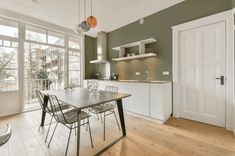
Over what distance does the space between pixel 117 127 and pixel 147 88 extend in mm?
1166

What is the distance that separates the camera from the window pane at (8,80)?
3.59m

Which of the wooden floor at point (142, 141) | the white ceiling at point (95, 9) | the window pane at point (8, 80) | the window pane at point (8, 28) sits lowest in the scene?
the wooden floor at point (142, 141)

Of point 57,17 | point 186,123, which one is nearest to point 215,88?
point 186,123

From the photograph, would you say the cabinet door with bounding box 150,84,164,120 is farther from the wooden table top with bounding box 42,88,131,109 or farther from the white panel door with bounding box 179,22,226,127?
the wooden table top with bounding box 42,88,131,109

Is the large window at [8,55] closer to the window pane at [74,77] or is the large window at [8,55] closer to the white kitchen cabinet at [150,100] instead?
the window pane at [74,77]

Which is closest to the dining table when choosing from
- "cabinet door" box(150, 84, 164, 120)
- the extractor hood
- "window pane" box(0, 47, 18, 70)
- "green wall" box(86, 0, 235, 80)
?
"cabinet door" box(150, 84, 164, 120)

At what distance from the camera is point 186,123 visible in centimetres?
293

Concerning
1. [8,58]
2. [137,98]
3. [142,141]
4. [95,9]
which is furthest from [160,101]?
[8,58]

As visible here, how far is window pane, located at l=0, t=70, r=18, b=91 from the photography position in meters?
3.59

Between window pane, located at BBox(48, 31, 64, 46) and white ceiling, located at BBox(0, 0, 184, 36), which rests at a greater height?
white ceiling, located at BBox(0, 0, 184, 36)

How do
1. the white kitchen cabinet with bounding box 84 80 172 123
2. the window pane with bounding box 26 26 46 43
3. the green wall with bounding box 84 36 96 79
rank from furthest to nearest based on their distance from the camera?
the green wall with bounding box 84 36 96 79
the window pane with bounding box 26 26 46 43
the white kitchen cabinet with bounding box 84 80 172 123

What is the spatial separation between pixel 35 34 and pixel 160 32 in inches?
154

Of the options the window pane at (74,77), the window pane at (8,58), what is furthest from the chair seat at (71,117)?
the window pane at (74,77)

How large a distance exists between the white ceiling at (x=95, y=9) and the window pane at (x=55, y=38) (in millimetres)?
425
